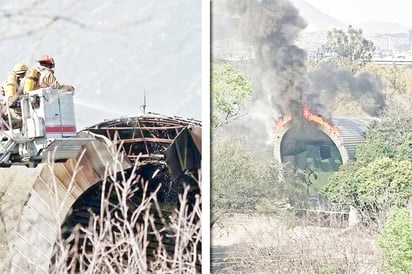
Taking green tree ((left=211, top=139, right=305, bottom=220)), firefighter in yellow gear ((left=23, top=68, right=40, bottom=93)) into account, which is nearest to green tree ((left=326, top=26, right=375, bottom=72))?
green tree ((left=211, top=139, right=305, bottom=220))

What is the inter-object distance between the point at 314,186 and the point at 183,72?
0.75 m

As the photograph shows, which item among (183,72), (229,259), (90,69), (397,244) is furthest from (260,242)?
(90,69)

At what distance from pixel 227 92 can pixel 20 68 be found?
89 centimetres

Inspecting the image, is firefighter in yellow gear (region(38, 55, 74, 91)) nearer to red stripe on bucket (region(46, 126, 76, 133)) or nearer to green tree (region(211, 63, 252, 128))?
red stripe on bucket (region(46, 126, 76, 133))

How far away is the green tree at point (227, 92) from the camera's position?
3704 mm

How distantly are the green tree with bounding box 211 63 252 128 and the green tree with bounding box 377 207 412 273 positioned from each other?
2.61 ft

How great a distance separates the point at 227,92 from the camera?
3.72 metres

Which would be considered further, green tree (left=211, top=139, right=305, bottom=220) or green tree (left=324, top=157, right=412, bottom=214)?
green tree (left=211, top=139, right=305, bottom=220)

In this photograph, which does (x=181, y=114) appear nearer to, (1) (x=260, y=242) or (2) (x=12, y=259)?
(1) (x=260, y=242)

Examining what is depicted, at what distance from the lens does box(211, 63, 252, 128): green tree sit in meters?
3.70

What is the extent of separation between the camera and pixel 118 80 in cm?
368

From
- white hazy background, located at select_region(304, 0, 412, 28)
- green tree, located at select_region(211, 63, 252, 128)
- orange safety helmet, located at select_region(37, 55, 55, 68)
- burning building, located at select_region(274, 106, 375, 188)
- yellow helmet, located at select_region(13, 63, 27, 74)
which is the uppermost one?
white hazy background, located at select_region(304, 0, 412, 28)

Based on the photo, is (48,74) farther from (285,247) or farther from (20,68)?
(285,247)

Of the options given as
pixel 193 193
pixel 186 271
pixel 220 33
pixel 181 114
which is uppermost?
pixel 220 33
